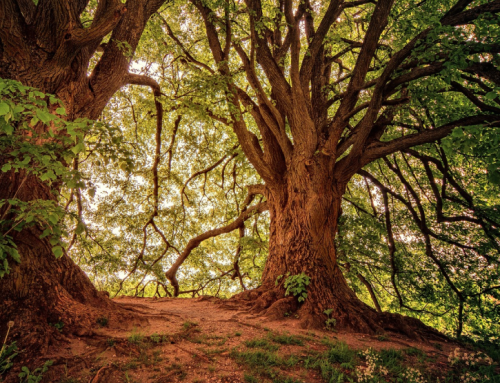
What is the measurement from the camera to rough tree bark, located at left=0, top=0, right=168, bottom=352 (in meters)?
3.28

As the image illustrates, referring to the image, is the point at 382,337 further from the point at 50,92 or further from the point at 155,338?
the point at 50,92

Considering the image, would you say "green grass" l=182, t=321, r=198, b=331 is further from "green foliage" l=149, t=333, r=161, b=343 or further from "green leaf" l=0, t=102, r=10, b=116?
"green leaf" l=0, t=102, r=10, b=116

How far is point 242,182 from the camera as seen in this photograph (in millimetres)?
12789

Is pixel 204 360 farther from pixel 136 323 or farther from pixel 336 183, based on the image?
pixel 336 183

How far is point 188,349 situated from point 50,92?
3900 millimetres

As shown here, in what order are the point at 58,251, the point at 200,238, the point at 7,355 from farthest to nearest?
the point at 200,238 → the point at 7,355 → the point at 58,251

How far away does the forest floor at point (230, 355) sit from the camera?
10.2ft

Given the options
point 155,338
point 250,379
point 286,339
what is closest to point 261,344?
point 286,339

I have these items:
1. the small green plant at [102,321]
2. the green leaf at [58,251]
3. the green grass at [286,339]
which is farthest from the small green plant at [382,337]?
the green leaf at [58,251]

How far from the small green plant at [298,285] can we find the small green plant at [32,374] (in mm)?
4082

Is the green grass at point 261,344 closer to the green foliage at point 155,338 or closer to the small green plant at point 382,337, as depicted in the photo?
the green foliage at point 155,338

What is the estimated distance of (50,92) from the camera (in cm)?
402

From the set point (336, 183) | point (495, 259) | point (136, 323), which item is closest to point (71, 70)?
point (136, 323)

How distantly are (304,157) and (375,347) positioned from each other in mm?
3997
